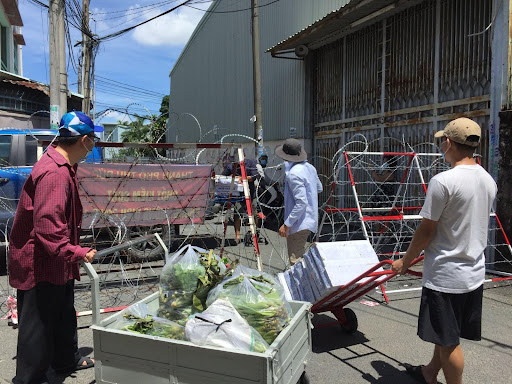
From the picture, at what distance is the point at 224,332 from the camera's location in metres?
2.34

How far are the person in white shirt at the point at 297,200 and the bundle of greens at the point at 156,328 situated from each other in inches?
94.1

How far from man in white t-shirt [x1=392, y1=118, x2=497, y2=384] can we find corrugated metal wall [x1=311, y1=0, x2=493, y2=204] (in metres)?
4.67

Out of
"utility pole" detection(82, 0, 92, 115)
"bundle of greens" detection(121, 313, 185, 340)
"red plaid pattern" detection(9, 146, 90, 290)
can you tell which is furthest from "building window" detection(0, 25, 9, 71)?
"bundle of greens" detection(121, 313, 185, 340)

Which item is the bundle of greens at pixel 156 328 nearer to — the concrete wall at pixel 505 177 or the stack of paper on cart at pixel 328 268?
the stack of paper on cart at pixel 328 268

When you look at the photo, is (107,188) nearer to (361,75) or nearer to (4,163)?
(4,163)

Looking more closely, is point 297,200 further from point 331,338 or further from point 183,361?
point 183,361

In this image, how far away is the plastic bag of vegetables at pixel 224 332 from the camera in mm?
2312

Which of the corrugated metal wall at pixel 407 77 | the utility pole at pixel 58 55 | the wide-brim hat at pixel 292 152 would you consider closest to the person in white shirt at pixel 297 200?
the wide-brim hat at pixel 292 152

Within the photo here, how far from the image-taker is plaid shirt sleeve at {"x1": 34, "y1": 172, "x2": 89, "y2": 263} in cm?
295

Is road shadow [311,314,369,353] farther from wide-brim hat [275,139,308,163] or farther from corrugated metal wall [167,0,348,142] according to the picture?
corrugated metal wall [167,0,348,142]

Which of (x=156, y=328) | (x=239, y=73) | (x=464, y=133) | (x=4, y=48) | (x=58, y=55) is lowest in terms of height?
(x=156, y=328)

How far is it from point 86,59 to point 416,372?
18.6 meters

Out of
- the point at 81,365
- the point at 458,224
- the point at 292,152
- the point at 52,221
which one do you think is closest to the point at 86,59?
the point at 292,152

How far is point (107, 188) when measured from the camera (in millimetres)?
6102
